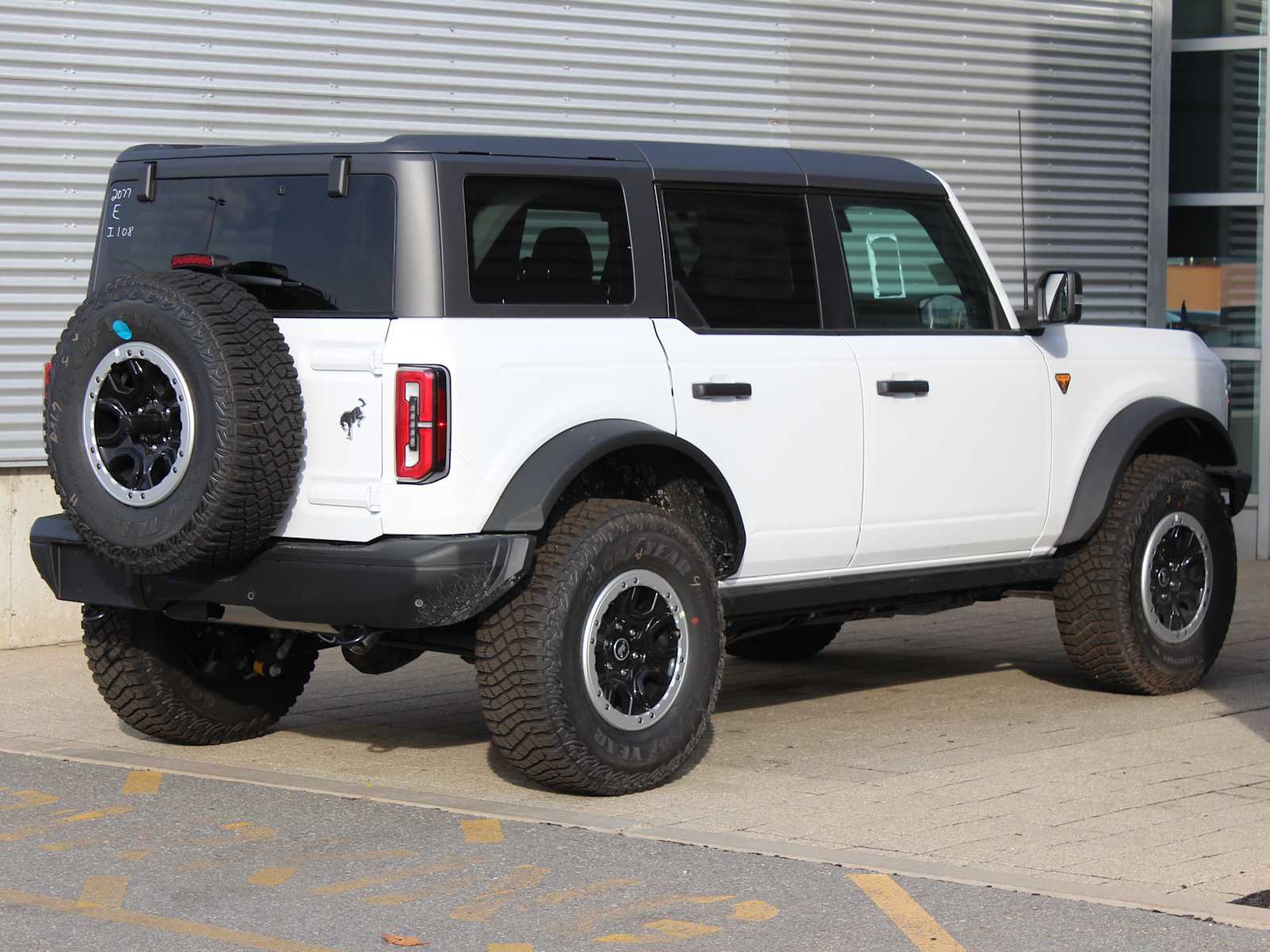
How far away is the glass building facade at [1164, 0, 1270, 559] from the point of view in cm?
1438

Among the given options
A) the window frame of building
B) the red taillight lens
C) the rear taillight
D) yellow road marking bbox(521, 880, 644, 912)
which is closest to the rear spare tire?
the red taillight lens

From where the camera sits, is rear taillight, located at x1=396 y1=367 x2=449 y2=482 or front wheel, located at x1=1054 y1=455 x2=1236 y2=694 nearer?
rear taillight, located at x1=396 y1=367 x2=449 y2=482

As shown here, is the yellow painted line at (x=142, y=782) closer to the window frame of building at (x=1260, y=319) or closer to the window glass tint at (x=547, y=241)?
the window glass tint at (x=547, y=241)

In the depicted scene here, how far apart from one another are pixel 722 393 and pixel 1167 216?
29.0 ft

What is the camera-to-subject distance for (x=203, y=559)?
641cm

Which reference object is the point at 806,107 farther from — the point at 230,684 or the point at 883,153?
the point at 230,684

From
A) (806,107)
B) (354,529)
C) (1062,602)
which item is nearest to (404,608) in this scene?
(354,529)

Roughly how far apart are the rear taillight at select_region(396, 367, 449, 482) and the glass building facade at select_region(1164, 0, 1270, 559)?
8.94 m

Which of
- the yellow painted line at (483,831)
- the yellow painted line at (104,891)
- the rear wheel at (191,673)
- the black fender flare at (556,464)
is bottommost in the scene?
the yellow painted line at (483,831)

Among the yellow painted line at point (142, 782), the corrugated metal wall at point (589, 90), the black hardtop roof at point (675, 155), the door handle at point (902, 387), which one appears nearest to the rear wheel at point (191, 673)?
the yellow painted line at point (142, 782)

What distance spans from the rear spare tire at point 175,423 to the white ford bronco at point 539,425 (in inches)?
0.5

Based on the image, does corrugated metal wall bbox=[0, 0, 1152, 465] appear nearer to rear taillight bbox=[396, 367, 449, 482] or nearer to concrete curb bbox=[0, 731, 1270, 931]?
concrete curb bbox=[0, 731, 1270, 931]

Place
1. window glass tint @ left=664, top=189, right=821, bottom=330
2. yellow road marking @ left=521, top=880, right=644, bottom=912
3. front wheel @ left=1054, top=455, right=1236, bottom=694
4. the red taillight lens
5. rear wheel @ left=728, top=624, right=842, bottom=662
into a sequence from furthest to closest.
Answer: rear wheel @ left=728, top=624, right=842, bottom=662 < front wheel @ left=1054, top=455, right=1236, bottom=694 < window glass tint @ left=664, top=189, right=821, bottom=330 < the red taillight lens < yellow road marking @ left=521, top=880, right=644, bottom=912

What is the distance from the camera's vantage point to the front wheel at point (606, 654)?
6.48 m
